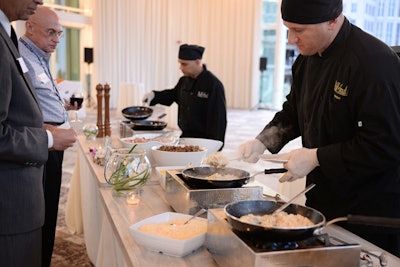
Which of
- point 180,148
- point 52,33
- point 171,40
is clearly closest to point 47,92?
point 52,33

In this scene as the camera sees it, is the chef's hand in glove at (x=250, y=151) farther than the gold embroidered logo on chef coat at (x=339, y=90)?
Yes

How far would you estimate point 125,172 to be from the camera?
5.35ft

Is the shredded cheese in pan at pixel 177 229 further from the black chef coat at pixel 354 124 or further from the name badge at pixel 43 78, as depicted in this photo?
the name badge at pixel 43 78

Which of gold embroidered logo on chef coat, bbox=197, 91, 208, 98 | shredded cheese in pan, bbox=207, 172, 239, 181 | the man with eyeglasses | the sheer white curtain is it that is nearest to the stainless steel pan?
shredded cheese in pan, bbox=207, 172, 239, 181

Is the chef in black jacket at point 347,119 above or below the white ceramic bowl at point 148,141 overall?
above

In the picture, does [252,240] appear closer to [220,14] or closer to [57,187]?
[57,187]

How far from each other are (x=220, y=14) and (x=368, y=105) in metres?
11.1

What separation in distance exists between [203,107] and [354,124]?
2.13 meters

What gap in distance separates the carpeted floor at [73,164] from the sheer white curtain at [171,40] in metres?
1.13

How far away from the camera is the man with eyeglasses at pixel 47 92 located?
2283mm

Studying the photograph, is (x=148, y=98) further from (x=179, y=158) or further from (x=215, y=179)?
(x=215, y=179)

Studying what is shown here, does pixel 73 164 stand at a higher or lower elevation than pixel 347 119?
lower

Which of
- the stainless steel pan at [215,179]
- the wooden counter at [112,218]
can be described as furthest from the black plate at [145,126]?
the stainless steel pan at [215,179]

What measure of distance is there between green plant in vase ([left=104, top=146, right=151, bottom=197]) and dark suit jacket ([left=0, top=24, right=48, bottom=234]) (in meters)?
0.27
